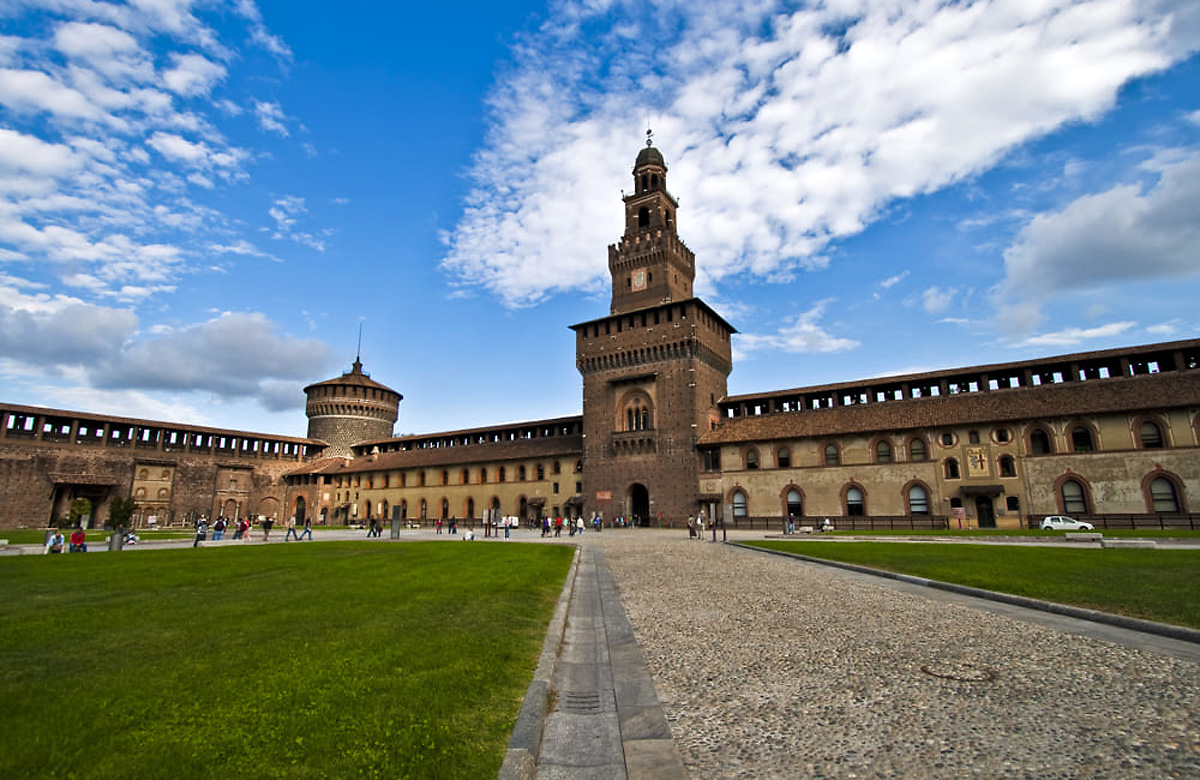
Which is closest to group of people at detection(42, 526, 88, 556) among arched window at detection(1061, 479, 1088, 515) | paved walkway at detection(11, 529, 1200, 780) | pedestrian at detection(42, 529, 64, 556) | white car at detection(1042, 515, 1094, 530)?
pedestrian at detection(42, 529, 64, 556)

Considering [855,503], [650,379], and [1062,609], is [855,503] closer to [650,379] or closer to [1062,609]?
[650,379]

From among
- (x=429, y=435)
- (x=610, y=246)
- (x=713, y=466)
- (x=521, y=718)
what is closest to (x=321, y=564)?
(x=521, y=718)

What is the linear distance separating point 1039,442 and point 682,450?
71.9 feet

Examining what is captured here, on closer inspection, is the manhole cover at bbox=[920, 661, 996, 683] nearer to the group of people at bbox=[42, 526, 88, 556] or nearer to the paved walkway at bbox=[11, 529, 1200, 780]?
the paved walkway at bbox=[11, 529, 1200, 780]

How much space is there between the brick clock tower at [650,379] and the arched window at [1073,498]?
2063 cm

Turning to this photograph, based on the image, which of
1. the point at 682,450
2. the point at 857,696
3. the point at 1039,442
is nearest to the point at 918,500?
the point at 1039,442

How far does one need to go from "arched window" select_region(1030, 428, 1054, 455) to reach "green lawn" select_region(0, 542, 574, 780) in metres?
35.0

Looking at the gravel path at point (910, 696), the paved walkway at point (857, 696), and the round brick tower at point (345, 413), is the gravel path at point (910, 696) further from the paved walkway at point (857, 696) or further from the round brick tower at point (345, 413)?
the round brick tower at point (345, 413)

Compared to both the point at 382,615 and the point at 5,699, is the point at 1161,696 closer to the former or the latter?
the point at 382,615

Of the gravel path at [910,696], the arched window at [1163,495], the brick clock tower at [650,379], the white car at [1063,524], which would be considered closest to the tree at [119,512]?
the brick clock tower at [650,379]

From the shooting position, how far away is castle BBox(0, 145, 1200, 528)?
33.4m

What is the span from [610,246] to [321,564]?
44.6 m

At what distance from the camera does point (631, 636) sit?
26.8 feet

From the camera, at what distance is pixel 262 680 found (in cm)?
498
